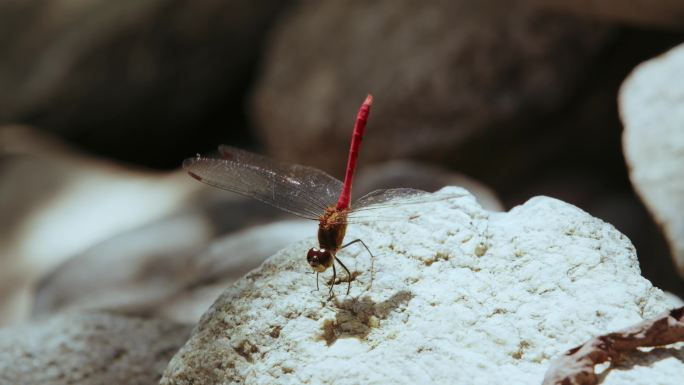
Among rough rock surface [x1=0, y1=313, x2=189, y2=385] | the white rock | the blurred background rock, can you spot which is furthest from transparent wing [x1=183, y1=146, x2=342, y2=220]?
the white rock

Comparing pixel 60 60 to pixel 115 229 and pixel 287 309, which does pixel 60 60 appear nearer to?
pixel 115 229

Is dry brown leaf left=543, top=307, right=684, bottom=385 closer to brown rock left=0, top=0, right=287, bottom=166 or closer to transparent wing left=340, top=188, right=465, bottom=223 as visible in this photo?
transparent wing left=340, top=188, right=465, bottom=223

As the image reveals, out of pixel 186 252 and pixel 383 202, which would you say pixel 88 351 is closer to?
pixel 383 202

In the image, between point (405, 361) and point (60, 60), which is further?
point (60, 60)

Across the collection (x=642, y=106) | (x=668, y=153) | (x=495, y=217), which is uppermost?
(x=642, y=106)

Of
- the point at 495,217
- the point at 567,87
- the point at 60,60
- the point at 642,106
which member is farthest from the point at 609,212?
the point at 60,60

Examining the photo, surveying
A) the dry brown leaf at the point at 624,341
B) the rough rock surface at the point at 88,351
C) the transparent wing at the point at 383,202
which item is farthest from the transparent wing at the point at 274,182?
the dry brown leaf at the point at 624,341

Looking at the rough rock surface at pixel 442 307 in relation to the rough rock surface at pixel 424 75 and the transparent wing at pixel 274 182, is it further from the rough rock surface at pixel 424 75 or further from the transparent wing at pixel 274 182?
the rough rock surface at pixel 424 75
